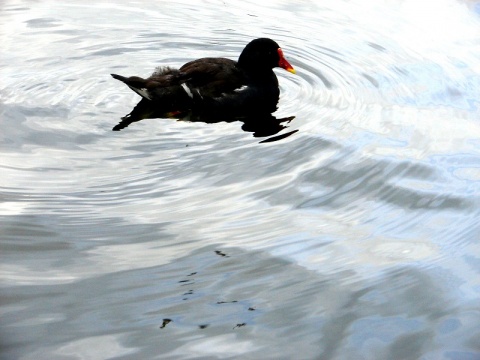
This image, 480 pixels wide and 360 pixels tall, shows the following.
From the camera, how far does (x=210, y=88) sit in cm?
723

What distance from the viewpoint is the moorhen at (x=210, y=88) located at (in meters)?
7.07

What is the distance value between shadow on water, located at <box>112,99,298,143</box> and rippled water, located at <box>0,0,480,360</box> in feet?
0.32

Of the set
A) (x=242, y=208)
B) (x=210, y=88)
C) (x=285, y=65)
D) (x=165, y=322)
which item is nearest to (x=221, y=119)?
(x=210, y=88)

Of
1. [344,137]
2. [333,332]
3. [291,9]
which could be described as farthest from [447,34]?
[333,332]

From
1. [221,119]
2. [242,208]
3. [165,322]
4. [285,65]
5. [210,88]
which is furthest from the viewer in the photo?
[285,65]

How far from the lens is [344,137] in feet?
20.7

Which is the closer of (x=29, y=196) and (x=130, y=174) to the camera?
(x=29, y=196)

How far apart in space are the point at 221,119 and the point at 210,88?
0.44 metres

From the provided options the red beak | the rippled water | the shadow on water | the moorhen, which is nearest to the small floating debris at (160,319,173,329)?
the rippled water

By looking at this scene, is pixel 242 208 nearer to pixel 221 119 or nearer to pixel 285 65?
pixel 221 119

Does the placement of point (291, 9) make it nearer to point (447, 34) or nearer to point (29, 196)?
point (447, 34)

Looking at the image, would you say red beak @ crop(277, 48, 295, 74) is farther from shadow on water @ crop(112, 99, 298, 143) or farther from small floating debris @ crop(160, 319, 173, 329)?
small floating debris @ crop(160, 319, 173, 329)

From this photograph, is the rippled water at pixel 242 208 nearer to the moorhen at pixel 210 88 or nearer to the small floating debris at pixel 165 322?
the small floating debris at pixel 165 322

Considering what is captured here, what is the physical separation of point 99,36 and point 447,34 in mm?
3438
